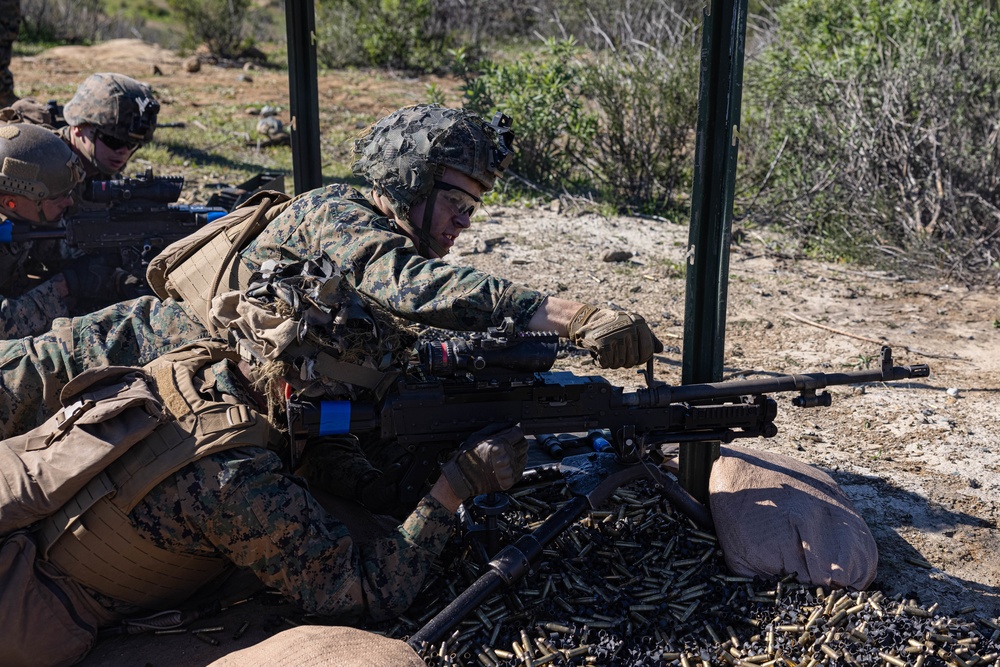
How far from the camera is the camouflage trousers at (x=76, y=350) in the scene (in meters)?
4.04

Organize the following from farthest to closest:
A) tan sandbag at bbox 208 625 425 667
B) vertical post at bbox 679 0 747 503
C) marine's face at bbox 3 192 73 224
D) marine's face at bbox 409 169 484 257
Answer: marine's face at bbox 3 192 73 224 < marine's face at bbox 409 169 484 257 < vertical post at bbox 679 0 747 503 < tan sandbag at bbox 208 625 425 667

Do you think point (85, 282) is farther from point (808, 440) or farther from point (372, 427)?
point (808, 440)

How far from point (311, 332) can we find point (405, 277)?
41cm

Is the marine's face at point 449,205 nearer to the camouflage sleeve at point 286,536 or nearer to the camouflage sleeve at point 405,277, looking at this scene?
the camouflage sleeve at point 405,277

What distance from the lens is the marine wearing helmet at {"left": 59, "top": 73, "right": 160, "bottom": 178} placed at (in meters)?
6.47

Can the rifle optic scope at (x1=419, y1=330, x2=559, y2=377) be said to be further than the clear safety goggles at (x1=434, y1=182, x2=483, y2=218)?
No

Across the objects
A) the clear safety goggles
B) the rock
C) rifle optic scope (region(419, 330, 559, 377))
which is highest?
the clear safety goggles

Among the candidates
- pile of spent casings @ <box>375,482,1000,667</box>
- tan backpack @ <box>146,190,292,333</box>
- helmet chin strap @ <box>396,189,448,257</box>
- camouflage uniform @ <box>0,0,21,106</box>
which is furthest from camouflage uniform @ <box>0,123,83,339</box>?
camouflage uniform @ <box>0,0,21,106</box>

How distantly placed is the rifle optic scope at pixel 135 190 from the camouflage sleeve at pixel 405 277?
10.5 feet

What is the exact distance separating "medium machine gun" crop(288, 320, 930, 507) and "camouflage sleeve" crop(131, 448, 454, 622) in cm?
27

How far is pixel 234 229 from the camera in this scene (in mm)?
4164

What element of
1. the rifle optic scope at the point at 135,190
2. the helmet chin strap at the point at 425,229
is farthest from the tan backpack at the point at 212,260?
the rifle optic scope at the point at 135,190

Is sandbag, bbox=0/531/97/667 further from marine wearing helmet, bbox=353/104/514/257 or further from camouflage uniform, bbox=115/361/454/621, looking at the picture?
marine wearing helmet, bbox=353/104/514/257

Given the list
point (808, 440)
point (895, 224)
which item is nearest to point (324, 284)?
point (808, 440)
